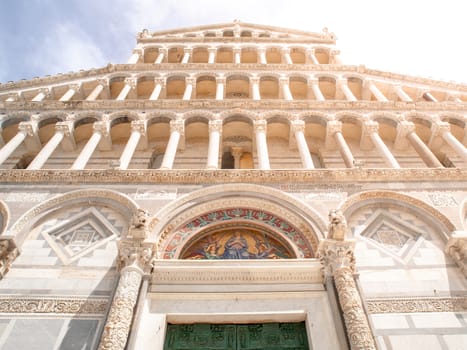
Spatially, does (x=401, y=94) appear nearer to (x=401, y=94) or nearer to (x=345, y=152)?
(x=401, y=94)

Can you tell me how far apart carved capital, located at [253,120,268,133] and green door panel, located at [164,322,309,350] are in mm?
5691

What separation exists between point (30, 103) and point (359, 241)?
9.90 metres

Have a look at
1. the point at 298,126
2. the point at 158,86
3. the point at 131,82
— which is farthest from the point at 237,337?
the point at 131,82

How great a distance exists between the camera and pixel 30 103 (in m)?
12.1

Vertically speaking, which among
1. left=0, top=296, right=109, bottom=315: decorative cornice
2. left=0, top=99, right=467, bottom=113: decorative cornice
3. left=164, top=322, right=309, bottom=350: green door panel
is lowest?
left=164, top=322, right=309, bottom=350: green door panel

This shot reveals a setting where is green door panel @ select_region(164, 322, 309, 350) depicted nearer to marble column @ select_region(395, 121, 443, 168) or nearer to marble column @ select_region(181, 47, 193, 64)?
marble column @ select_region(395, 121, 443, 168)

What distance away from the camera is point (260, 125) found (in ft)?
36.6

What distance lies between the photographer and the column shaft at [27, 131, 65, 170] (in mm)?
9711

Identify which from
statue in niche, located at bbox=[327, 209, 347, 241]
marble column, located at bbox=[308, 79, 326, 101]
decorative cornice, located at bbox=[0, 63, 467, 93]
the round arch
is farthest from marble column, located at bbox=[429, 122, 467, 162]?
statue in niche, located at bbox=[327, 209, 347, 241]

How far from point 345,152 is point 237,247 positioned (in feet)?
12.8

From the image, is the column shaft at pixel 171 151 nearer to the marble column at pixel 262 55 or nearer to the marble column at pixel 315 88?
the marble column at pixel 315 88

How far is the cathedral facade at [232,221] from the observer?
639 cm

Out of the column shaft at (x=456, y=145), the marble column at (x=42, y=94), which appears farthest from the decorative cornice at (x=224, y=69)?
the column shaft at (x=456, y=145)

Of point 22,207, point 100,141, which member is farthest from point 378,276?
point 100,141
